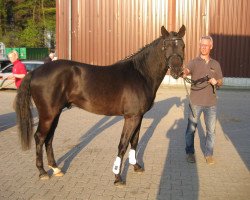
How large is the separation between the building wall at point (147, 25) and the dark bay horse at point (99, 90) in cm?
1340

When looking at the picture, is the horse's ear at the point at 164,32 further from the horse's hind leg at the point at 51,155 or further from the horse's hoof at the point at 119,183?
the horse's hoof at the point at 119,183

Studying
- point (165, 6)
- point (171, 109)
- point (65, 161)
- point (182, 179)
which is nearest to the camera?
point (182, 179)

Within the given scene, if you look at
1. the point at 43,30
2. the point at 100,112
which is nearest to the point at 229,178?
the point at 100,112

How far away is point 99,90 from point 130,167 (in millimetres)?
1451

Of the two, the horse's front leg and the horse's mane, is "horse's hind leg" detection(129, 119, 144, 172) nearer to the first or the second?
the horse's front leg

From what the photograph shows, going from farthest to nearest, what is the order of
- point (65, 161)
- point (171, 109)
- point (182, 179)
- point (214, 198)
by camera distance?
point (171, 109) < point (65, 161) < point (182, 179) < point (214, 198)

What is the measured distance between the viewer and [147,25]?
18.4m

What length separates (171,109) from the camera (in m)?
11.8

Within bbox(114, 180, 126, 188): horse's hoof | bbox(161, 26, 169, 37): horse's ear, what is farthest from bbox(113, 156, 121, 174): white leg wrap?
bbox(161, 26, 169, 37): horse's ear

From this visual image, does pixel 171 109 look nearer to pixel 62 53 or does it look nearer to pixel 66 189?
pixel 66 189

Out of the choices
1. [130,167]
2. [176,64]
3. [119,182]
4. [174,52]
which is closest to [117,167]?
[119,182]

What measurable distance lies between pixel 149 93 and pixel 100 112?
77cm

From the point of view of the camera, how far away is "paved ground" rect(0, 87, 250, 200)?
4.74m

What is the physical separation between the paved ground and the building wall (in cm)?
900
